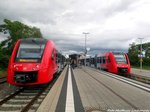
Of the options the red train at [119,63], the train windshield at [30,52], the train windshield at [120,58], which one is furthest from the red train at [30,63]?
the train windshield at [120,58]

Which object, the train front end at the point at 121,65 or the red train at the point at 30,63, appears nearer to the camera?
the red train at the point at 30,63

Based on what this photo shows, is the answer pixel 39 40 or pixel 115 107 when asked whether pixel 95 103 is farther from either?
pixel 39 40

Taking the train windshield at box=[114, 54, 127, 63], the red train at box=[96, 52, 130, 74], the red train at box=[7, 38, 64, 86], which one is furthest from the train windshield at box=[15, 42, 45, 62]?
the train windshield at box=[114, 54, 127, 63]

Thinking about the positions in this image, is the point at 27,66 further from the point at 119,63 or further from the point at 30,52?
the point at 119,63

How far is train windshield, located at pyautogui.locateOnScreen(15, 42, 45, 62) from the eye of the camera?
15.1 m

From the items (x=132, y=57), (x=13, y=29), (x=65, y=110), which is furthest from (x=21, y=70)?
(x=132, y=57)

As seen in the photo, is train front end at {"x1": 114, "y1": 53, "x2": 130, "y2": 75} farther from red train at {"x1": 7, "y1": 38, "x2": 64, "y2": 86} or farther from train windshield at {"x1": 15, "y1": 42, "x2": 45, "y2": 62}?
train windshield at {"x1": 15, "y1": 42, "x2": 45, "y2": 62}

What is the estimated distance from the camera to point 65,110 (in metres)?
8.99

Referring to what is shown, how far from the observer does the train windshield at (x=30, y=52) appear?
49.5 feet

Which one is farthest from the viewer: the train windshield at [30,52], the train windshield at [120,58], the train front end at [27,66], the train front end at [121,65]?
the train windshield at [120,58]

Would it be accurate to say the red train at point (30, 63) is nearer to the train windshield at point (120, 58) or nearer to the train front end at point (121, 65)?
the train front end at point (121, 65)

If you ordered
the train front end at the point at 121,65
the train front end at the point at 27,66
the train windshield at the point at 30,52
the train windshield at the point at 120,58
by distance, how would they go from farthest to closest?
the train windshield at the point at 120,58
the train front end at the point at 121,65
the train windshield at the point at 30,52
the train front end at the point at 27,66

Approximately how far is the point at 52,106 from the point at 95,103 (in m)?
1.68

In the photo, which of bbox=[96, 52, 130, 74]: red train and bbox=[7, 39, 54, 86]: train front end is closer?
bbox=[7, 39, 54, 86]: train front end
